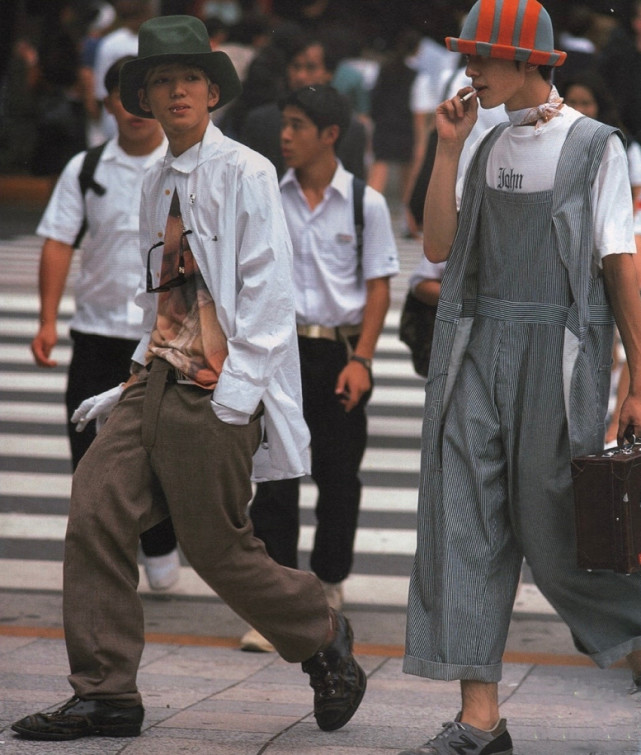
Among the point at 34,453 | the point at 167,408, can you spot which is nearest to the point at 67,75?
the point at 34,453

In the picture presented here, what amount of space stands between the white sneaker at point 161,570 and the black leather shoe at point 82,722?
2096 millimetres

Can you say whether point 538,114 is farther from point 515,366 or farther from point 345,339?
point 345,339

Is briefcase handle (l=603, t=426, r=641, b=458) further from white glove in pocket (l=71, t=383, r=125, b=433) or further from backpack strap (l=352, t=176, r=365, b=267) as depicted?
backpack strap (l=352, t=176, r=365, b=267)

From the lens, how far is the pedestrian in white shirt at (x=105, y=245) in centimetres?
588

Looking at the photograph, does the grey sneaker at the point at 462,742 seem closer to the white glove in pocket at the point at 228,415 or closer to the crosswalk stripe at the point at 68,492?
the white glove in pocket at the point at 228,415

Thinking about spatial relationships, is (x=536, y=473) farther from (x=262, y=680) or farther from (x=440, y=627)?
(x=262, y=680)

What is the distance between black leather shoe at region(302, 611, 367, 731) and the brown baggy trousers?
0.20 metres

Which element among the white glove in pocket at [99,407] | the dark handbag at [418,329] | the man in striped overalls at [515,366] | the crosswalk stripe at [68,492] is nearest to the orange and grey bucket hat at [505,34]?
the man in striped overalls at [515,366]

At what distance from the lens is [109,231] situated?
5.90 metres

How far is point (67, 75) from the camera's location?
64.7ft

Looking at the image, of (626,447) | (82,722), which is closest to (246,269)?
(626,447)

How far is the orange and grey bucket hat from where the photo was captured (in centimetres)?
393

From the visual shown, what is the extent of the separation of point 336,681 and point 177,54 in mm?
1760

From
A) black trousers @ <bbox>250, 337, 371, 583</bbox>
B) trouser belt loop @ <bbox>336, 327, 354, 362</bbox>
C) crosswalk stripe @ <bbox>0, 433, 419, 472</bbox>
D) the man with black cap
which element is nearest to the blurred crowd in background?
crosswalk stripe @ <bbox>0, 433, 419, 472</bbox>
